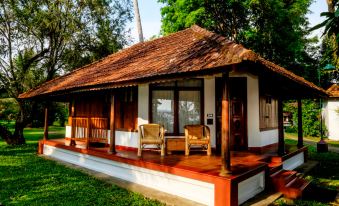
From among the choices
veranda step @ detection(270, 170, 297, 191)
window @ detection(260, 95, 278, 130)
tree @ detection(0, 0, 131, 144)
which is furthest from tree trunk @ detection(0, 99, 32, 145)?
veranda step @ detection(270, 170, 297, 191)

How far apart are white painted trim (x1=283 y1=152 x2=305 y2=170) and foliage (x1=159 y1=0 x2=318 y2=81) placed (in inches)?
504

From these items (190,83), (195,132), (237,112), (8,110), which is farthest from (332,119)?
(8,110)

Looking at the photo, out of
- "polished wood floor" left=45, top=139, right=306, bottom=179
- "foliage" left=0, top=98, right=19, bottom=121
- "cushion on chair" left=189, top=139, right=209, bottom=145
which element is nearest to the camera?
"polished wood floor" left=45, top=139, right=306, bottom=179

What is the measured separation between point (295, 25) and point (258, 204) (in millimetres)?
20570

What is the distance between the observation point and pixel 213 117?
9.95 meters

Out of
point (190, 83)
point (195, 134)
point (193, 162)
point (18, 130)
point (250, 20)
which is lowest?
point (193, 162)

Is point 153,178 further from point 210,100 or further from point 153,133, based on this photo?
point 210,100

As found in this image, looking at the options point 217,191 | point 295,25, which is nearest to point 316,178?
point 217,191

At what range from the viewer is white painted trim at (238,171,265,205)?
624 cm

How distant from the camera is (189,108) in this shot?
10.0 meters

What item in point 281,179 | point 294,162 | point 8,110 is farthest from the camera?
point 8,110

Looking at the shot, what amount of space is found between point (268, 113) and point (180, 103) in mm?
3884

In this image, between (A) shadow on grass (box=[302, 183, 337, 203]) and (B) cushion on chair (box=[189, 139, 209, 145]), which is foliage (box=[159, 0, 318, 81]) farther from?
(A) shadow on grass (box=[302, 183, 337, 203])

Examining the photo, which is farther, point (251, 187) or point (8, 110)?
point (8, 110)
